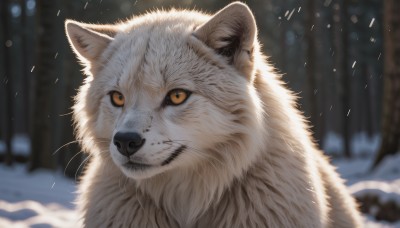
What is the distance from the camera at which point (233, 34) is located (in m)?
3.57

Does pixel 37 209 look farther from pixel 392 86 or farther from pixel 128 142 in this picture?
pixel 392 86

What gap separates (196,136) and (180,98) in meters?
0.29

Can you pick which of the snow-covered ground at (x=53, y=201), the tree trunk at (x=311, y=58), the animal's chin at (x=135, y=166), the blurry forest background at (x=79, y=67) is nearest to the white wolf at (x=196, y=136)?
the animal's chin at (x=135, y=166)

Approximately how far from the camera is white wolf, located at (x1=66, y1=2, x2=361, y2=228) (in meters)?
3.34

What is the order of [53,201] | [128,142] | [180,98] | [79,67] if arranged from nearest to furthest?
[128,142] < [180,98] < [53,201] < [79,67]

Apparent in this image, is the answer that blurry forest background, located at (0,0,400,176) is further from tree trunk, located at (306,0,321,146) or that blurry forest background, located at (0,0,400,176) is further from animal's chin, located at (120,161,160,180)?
animal's chin, located at (120,161,160,180)

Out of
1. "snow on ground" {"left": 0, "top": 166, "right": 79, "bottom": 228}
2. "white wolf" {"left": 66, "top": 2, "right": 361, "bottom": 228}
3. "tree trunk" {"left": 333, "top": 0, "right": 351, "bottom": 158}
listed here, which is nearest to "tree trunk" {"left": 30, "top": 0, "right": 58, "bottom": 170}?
"snow on ground" {"left": 0, "top": 166, "right": 79, "bottom": 228}

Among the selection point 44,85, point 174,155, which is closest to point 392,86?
point 44,85

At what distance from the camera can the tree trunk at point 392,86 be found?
35.5 feet

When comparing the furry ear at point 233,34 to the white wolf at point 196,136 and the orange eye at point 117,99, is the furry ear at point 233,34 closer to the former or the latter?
the white wolf at point 196,136

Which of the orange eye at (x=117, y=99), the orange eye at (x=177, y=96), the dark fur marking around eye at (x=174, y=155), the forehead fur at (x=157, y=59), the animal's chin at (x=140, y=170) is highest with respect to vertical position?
the forehead fur at (x=157, y=59)

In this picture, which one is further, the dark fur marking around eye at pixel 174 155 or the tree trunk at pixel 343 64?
the tree trunk at pixel 343 64

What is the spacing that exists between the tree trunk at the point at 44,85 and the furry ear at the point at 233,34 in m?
9.60

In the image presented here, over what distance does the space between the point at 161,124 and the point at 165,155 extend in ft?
0.70
